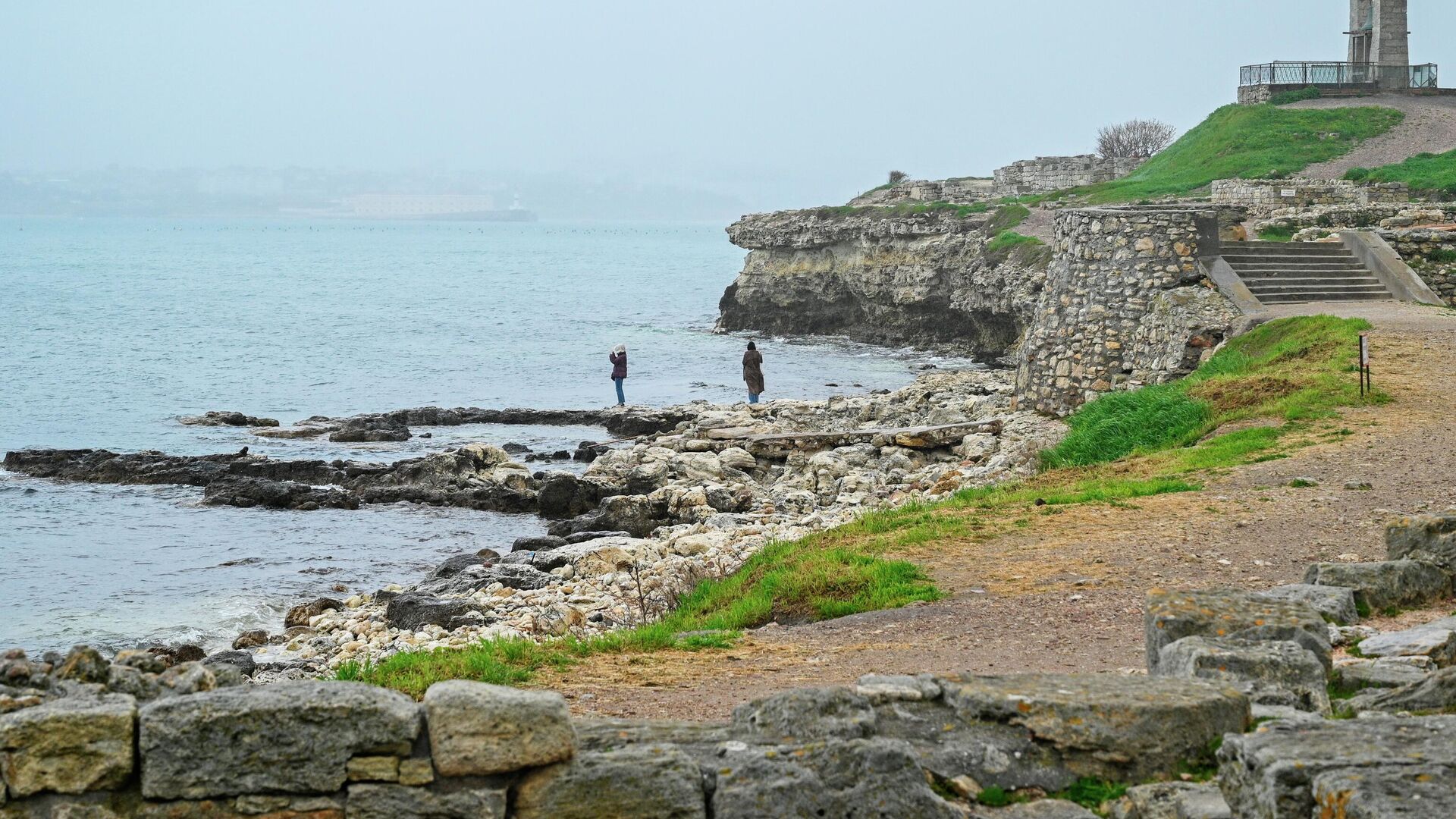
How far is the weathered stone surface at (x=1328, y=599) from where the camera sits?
7.33 meters

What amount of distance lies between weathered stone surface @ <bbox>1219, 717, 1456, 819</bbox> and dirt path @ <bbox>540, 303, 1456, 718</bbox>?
8.97ft

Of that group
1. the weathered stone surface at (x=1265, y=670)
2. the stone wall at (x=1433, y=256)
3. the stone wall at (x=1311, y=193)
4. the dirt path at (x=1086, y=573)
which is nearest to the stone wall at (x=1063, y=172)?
the stone wall at (x=1311, y=193)

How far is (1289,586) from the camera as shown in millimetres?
7660

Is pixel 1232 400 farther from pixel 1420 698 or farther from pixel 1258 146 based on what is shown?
pixel 1258 146

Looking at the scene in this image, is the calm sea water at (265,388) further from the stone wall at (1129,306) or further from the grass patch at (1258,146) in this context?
the grass patch at (1258,146)

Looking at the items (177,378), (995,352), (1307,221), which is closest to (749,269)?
(995,352)

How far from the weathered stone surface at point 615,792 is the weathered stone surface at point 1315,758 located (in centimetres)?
186

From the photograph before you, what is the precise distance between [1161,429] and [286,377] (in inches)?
1586

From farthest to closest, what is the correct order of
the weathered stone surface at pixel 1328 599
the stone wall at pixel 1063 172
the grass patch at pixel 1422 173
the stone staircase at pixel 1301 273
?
the stone wall at pixel 1063 172 < the grass patch at pixel 1422 173 < the stone staircase at pixel 1301 273 < the weathered stone surface at pixel 1328 599

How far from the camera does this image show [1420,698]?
5371mm

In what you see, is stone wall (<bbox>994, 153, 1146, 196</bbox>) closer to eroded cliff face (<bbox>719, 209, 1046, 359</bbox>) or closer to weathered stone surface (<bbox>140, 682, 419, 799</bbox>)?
eroded cliff face (<bbox>719, 209, 1046, 359</bbox>)

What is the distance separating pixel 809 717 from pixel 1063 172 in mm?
58869

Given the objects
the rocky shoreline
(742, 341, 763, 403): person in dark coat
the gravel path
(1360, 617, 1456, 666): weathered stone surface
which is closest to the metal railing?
the gravel path

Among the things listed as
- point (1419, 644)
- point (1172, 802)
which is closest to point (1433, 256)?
point (1419, 644)
